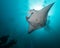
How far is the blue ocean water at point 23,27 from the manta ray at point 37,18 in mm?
36

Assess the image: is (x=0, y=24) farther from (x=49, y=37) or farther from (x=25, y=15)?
(x=49, y=37)

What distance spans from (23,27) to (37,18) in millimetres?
162

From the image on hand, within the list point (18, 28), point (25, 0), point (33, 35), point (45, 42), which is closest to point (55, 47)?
point (45, 42)

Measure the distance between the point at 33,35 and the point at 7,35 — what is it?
0.25 metres

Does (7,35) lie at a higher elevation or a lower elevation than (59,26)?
higher

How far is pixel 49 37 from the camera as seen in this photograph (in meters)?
1.87

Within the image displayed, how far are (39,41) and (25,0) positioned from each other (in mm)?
424

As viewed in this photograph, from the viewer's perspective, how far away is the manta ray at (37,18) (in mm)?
1836

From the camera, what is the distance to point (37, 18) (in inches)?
72.3

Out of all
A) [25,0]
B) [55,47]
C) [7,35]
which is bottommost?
[55,47]

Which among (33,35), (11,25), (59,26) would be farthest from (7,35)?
(59,26)

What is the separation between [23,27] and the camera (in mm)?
1854

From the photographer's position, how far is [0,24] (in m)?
1.84

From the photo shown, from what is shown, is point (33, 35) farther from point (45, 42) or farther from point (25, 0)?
point (25, 0)
